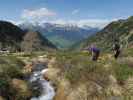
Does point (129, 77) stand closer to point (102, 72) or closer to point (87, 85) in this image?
point (102, 72)

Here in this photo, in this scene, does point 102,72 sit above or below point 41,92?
above

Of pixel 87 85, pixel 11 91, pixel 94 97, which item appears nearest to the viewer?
pixel 94 97

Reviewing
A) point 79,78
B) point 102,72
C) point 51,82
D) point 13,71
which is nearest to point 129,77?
point 102,72

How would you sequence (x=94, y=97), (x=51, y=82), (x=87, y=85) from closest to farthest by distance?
(x=94, y=97)
(x=87, y=85)
(x=51, y=82)

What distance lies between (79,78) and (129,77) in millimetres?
3695

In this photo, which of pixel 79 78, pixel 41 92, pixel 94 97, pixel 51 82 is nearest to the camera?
pixel 94 97

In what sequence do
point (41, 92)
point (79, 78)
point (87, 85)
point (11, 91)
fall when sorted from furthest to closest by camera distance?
1. point (41, 92)
2. point (79, 78)
3. point (11, 91)
4. point (87, 85)

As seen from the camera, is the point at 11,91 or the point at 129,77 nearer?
the point at 11,91

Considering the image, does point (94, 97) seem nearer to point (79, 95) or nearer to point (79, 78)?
point (79, 95)

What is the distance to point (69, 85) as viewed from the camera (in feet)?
74.5

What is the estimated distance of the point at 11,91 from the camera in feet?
72.8

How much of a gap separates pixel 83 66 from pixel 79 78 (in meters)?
3.46

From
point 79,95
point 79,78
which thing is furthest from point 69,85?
point 79,95

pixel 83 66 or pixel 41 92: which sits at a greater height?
pixel 83 66
